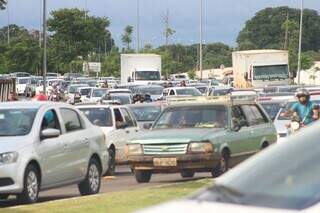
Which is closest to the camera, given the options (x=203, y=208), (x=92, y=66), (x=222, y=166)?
(x=203, y=208)

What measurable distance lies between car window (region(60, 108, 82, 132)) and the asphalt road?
4.04ft

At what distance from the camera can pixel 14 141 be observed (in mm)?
12828

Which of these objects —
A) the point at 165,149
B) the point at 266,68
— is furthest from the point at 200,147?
the point at 266,68

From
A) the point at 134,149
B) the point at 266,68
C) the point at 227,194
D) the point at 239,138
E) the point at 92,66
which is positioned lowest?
the point at 134,149

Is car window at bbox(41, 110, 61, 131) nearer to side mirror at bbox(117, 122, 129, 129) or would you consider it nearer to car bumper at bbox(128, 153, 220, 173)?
car bumper at bbox(128, 153, 220, 173)

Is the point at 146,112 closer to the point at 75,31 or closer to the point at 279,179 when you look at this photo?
the point at 279,179

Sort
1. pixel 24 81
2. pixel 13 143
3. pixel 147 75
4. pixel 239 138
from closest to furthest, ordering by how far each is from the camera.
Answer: pixel 13 143 < pixel 239 138 < pixel 147 75 < pixel 24 81

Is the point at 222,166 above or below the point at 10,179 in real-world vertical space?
below

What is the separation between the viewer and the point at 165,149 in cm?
1616

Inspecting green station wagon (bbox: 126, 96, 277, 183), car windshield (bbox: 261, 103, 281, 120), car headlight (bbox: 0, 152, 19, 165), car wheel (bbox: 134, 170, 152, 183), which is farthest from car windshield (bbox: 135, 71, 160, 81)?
car headlight (bbox: 0, 152, 19, 165)

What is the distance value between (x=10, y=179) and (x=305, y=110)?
7.49 m

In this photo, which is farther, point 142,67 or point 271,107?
point 142,67

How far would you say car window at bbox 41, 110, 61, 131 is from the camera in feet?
45.1

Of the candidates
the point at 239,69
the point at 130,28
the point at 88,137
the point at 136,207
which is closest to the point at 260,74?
the point at 239,69
